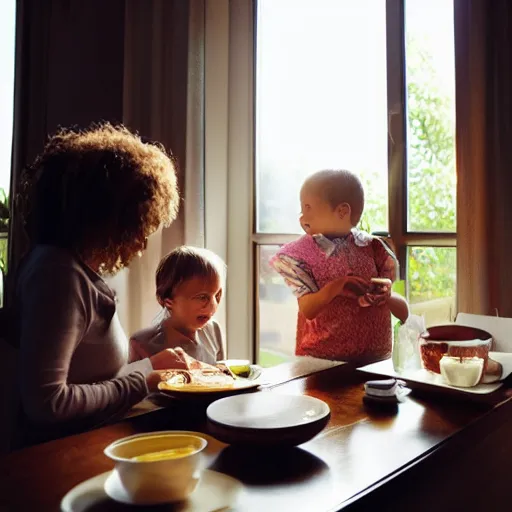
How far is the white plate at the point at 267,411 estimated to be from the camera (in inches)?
33.7

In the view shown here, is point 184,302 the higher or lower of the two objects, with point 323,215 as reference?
lower

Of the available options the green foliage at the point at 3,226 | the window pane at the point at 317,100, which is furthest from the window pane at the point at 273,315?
the green foliage at the point at 3,226

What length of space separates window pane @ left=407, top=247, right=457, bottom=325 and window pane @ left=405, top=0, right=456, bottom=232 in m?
0.10

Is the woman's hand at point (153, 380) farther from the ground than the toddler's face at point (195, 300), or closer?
closer

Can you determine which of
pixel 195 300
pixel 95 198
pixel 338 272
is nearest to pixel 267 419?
pixel 95 198

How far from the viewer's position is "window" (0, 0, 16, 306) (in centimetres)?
224

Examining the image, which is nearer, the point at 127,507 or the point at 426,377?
the point at 127,507

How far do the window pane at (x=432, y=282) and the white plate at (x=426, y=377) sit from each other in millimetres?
781

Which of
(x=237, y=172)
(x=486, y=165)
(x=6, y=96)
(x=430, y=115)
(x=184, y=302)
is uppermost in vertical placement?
(x=6, y=96)

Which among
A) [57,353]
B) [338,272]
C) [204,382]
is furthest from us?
[338,272]

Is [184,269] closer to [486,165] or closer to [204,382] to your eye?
[204,382]

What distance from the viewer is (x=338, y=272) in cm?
170

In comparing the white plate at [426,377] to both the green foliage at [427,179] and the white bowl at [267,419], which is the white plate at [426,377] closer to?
the white bowl at [267,419]

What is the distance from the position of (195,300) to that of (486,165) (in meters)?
0.99
